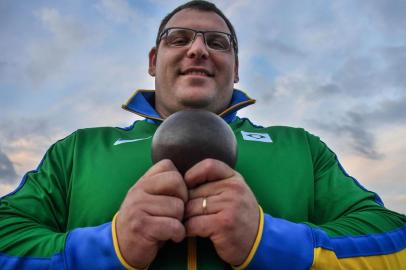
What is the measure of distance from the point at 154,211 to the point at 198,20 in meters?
2.29

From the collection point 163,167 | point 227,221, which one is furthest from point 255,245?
point 163,167

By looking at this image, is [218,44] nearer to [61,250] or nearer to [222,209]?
[222,209]

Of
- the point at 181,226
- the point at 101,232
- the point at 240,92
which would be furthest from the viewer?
the point at 240,92

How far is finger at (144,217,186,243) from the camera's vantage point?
223cm

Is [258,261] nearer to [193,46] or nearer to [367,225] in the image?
[367,225]

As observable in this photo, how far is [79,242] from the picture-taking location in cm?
266

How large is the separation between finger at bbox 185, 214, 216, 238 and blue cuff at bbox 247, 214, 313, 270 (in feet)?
1.13

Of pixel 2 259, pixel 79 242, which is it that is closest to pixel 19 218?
pixel 2 259

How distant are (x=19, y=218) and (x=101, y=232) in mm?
770

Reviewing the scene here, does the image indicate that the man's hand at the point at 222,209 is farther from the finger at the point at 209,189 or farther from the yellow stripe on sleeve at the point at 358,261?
the yellow stripe on sleeve at the point at 358,261

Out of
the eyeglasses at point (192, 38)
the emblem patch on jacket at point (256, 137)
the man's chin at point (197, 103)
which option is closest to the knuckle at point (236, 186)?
the emblem patch on jacket at point (256, 137)

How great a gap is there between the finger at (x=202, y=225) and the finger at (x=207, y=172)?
0.19 meters

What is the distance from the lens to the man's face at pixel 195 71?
3.77m

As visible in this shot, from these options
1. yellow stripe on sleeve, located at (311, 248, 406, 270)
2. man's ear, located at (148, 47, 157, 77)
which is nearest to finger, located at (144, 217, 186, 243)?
yellow stripe on sleeve, located at (311, 248, 406, 270)
